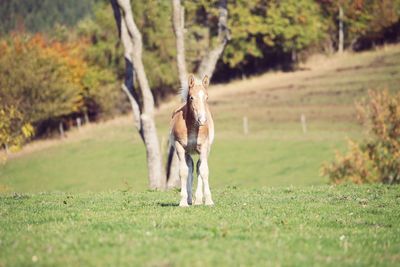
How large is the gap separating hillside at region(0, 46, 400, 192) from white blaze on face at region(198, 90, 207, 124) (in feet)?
64.2

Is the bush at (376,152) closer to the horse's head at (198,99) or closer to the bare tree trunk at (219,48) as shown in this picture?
the bare tree trunk at (219,48)

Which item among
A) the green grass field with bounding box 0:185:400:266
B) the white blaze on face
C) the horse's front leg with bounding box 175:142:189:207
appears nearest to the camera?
the green grass field with bounding box 0:185:400:266

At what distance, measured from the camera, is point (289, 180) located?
167ft

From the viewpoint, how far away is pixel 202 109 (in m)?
15.5

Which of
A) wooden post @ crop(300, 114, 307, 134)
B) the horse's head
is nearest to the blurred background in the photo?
wooden post @ crop(300, 114, 307, 134)

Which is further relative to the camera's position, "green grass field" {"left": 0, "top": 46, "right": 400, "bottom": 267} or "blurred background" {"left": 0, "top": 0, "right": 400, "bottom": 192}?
"blurred background" {"left": 0, "top": 0, "right": 400, "bottom": 192}

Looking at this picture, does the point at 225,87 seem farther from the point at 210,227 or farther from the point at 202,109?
the point at 210,227

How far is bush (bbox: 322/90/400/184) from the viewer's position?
132 ft

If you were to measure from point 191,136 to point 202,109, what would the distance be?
4.25 ft

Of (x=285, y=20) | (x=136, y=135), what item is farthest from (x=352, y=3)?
(x=136, y=135)

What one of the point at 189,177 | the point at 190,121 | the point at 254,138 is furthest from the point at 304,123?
the point at 190,121

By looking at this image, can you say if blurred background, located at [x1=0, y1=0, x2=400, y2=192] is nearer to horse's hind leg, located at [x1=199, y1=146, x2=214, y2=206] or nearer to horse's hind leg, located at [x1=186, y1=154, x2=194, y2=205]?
horse's hind leg, located at [x1=186, y1=154, x2=194, y2=205]

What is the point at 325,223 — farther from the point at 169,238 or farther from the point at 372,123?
the point at 372,123

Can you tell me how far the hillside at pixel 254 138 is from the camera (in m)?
55.2
